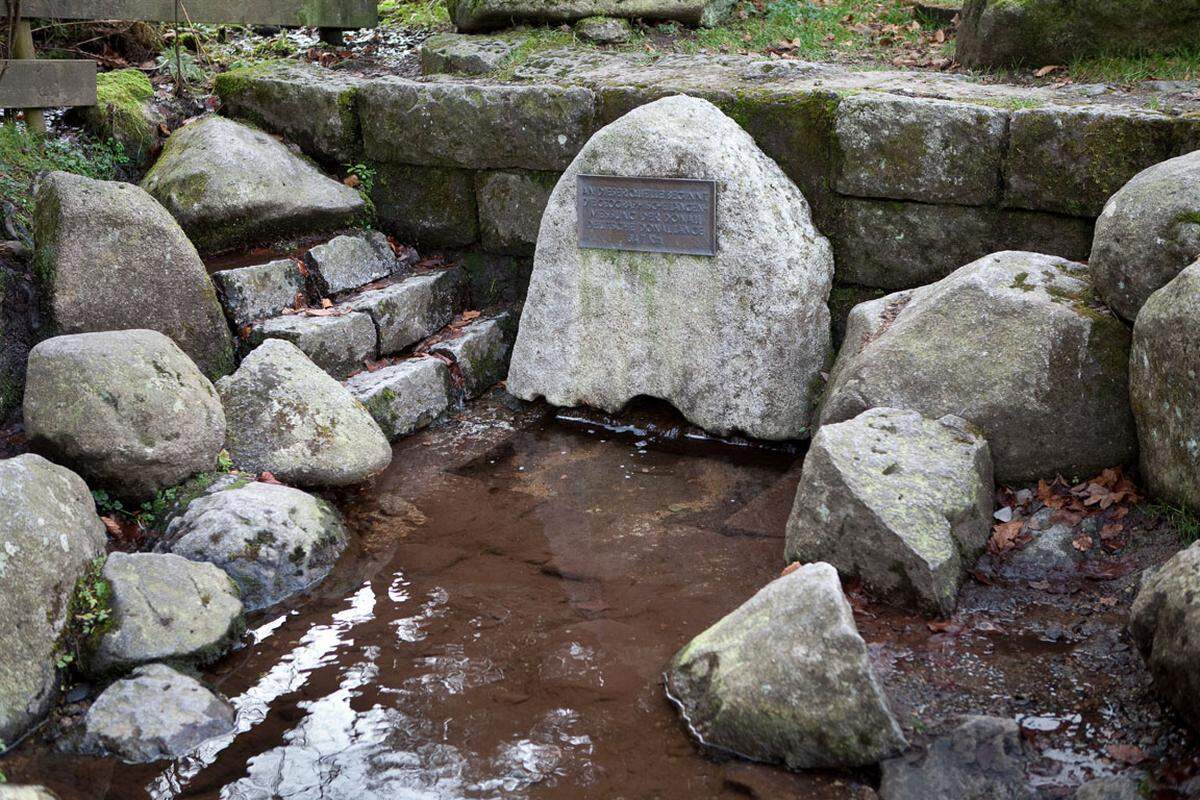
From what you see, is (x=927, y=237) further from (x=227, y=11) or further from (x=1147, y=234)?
(x=227, y=11)

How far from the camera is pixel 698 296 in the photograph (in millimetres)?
5613

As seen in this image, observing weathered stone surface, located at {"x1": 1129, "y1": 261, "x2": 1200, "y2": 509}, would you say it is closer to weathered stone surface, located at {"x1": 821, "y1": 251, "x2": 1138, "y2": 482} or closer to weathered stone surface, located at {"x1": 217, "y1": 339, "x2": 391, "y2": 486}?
weathered stone surface, located at {"x1": 821, "y1": 251, "x2": 1138, "y2": 482}

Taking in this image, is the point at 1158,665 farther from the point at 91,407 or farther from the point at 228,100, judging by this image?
the point at 228,100

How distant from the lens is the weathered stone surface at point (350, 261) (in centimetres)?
614

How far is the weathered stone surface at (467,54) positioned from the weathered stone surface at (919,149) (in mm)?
2434

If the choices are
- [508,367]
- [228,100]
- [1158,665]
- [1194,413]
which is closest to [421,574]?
[508,367]

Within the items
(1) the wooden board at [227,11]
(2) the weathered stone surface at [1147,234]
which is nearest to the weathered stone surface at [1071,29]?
(2) the weathered stone surface at [1147,234]

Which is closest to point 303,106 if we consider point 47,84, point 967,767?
point 47,84

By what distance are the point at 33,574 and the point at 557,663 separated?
1789 millimetres

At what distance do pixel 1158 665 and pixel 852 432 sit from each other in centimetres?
141

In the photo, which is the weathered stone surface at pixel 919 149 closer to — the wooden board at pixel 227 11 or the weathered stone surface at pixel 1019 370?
the weathered stone surface at pixel 1019 370

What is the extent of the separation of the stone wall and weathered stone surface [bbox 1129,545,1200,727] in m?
2.25

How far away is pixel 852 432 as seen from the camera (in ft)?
14.1

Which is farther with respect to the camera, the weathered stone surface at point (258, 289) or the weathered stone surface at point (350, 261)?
the weathered stone surface at point (350, 261)
